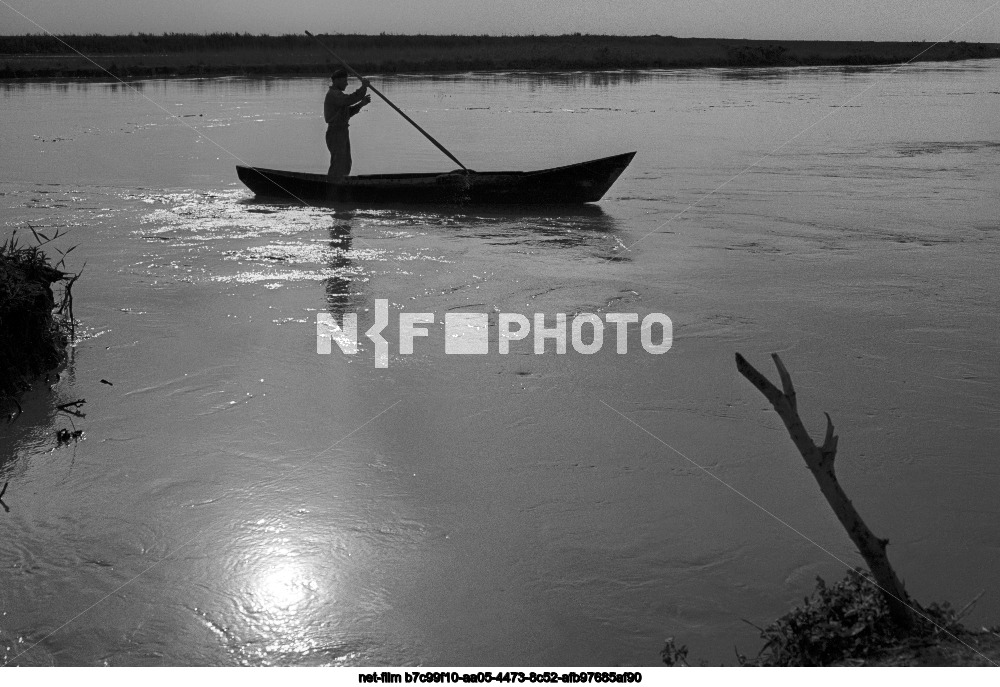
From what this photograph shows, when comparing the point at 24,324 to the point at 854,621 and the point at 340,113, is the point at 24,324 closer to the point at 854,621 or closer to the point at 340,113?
the point at 854,621

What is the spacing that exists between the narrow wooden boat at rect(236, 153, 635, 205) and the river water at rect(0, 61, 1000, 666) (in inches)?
7.0

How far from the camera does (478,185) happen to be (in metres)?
9.75

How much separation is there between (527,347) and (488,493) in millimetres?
1770

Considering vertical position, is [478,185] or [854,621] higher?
[478,185]

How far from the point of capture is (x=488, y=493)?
3.81 m

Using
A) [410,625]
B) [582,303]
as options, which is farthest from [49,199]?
[410,625]

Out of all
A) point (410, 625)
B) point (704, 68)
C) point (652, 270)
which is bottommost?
point (410, 625)

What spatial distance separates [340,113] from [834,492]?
832cm

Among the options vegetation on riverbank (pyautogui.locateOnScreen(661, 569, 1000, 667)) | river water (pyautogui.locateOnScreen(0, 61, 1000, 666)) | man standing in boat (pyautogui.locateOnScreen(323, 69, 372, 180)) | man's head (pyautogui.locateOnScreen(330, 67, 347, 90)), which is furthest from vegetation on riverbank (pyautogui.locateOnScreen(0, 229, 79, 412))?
man's head (pyautogui.locateOnScreen(330, 67, 347, 90))

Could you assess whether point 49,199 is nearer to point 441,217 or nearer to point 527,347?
point 441,217

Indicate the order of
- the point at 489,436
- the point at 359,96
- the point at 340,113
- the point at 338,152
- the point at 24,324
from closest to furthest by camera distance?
the point at 489,436
the point at 24,324
the point at 359,96
the point at 340,113
the point at 338,152

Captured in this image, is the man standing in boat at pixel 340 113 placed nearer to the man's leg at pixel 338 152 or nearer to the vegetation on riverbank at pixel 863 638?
the man's leg at pixel 338 152

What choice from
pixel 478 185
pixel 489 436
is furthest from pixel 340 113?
pixel 489 436

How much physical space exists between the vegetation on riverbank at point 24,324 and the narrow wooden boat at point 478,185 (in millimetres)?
5028
